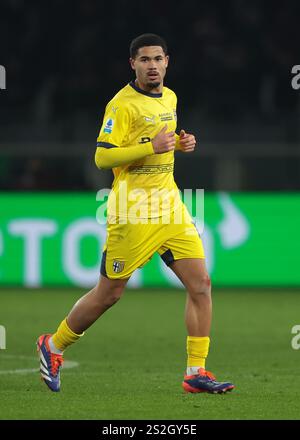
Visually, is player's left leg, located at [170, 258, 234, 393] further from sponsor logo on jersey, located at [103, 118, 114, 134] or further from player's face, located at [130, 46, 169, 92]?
player's face, located at [130, 46, 169, 92]

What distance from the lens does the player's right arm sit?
712cm

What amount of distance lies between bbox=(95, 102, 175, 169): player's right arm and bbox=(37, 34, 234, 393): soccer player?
1 centimetres

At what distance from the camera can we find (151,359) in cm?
928

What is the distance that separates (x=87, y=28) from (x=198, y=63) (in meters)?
2.28

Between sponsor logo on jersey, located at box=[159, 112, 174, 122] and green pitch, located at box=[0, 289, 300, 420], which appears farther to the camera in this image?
sponsor logo on jersey, located at box=[159, 112, 174, 122]

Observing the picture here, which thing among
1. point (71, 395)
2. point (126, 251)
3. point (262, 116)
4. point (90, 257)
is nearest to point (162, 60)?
point (126, 251)

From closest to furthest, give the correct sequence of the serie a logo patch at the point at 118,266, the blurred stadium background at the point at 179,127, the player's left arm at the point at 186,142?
the serie a logo patch at the point at 118,266, the player's left arm at the point at 186,142, the blurred stadium background at the point at 179,127

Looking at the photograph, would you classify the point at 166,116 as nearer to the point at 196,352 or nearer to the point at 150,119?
the point at 150,119

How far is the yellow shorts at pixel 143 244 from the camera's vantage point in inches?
288

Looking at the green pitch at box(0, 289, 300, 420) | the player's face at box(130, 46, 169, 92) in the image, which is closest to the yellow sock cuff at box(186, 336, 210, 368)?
the green pitch at box(0, 289, 300, 420)

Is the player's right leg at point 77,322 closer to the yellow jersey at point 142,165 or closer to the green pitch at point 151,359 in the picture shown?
the green pitch at point 151,359

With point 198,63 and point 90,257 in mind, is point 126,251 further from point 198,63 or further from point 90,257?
point 198,63

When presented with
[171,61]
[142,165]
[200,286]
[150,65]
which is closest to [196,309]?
[200,286]

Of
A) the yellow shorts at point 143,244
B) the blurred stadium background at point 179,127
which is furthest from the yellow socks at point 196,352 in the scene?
the blurred stadium background at point 179,127
